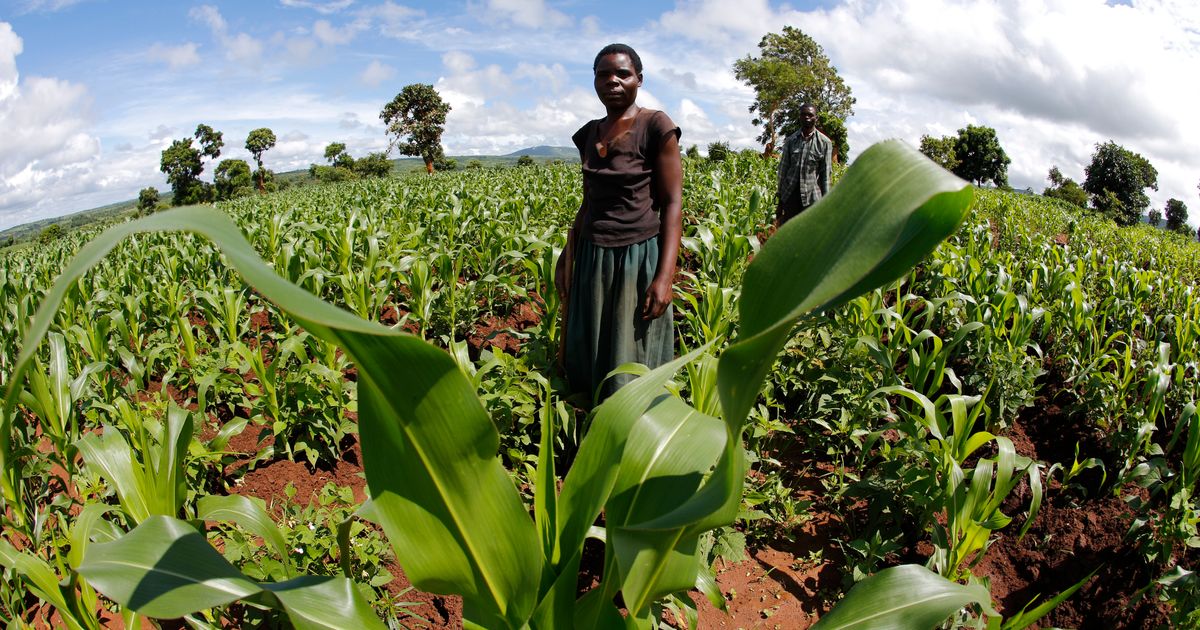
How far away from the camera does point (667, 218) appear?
2518 millimetres

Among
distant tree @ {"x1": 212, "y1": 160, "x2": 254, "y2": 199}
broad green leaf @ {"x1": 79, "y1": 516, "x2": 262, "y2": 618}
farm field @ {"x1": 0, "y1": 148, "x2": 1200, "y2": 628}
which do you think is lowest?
farm field @ {"x1": 0, "y1": 148, "x2": 1200, "y2": 628}

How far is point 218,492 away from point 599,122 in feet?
7.28

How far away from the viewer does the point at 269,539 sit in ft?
4.76

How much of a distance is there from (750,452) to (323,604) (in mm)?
1926

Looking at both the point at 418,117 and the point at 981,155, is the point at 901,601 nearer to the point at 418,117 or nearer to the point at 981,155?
the point at 418,117

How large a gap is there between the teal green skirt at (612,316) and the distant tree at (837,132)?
2566cm

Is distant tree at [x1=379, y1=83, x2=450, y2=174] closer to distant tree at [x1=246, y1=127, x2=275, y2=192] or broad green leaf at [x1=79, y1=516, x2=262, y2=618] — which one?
distant tree at [x1=246, y1=127, x2=275, y2=192]

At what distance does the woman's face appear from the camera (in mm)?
2334

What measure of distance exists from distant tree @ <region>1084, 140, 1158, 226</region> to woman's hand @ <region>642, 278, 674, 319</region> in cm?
6452

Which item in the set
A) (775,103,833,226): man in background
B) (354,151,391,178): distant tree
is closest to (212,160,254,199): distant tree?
(354,151,391,178): distant tree

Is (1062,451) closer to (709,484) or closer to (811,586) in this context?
(811,586)

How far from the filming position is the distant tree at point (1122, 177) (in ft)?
175

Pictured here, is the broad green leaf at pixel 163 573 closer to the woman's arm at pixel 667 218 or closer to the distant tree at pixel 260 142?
the woman's arm at pixel 667 218

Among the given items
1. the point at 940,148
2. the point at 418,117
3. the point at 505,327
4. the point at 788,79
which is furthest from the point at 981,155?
the point at 505,327
